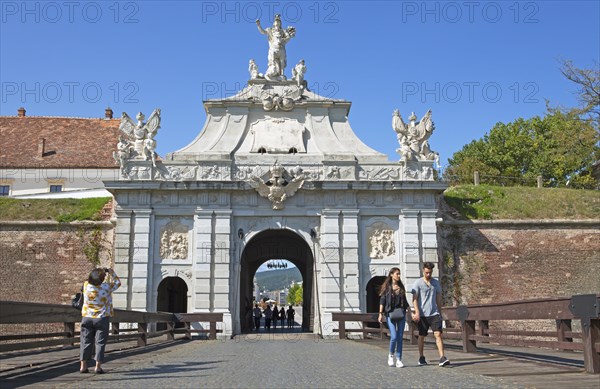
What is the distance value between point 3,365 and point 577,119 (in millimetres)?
30434

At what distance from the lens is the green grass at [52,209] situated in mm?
27094

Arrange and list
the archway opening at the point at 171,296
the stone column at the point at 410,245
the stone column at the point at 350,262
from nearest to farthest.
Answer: the stone column at the point at 350,262 < the stone column at the point at 410,245 < the archway opening at the point at 171,296

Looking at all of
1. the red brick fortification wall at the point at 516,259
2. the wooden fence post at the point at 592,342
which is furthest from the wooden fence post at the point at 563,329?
the red brick fortification wall at the point at 516,259

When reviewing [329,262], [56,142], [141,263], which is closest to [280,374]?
[329,262]

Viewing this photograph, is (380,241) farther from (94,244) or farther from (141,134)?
(94,244)

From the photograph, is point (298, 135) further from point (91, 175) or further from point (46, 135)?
point (46, 135)

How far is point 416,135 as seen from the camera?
26000mm

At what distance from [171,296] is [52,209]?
643cm

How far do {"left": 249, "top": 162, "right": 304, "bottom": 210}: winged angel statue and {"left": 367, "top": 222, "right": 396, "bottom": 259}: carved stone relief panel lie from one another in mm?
3479

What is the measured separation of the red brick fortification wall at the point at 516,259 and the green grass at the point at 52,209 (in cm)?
1503

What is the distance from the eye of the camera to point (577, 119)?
107ft

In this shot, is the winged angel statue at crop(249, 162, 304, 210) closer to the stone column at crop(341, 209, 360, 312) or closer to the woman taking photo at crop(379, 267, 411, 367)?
the stone column at crop(341, 209, 360, 312)

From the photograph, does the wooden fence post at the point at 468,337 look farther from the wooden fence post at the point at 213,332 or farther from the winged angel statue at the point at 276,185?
the winged angel statue at the point at 276,185

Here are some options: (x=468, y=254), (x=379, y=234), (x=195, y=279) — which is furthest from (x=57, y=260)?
(x=468, y=254)
